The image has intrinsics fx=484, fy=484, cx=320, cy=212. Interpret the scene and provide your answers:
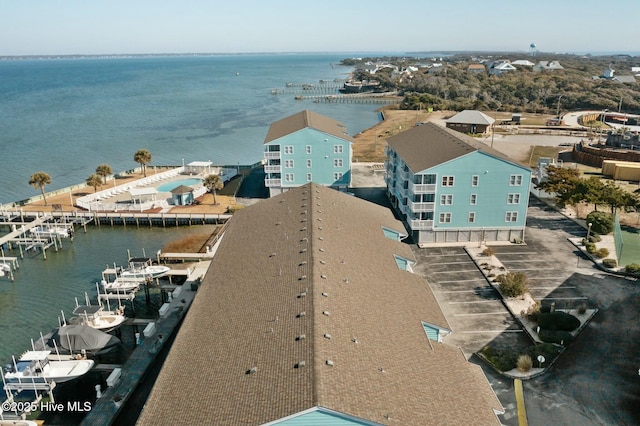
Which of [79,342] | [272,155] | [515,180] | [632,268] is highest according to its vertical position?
[272,155]

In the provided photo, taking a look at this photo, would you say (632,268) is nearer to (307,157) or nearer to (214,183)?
(307,157)

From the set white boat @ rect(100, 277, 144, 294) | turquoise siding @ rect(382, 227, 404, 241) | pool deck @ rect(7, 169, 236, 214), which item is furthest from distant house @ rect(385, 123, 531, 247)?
white boat @ rect(100, 277, 144, 294)

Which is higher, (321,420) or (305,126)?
(305,126)

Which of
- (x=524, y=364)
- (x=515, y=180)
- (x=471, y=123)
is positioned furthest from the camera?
(x=471, y=123)

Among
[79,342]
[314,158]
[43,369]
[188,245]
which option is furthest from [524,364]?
[314,158]

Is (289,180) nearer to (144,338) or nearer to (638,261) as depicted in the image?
(144,338)

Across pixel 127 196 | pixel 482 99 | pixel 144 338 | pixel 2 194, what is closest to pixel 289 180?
pixel 127 196

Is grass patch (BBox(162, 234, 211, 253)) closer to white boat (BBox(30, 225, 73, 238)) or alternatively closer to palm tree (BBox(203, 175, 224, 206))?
palm tree (BBox(203, 175, 224, 206))

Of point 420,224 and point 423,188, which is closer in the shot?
point 423,188
